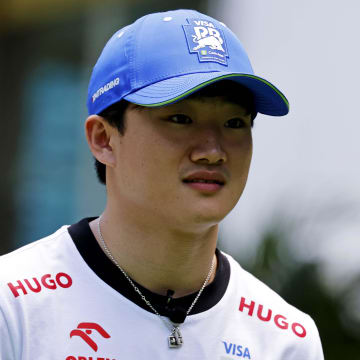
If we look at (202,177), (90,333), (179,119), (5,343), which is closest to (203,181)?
(202,177)

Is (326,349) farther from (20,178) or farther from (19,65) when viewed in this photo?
(19,65)

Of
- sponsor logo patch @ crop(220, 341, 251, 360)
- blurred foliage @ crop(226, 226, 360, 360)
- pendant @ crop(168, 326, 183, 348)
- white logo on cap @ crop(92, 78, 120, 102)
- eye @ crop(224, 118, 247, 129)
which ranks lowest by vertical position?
blurred foliage @ crop(226, 226, 360, 360)

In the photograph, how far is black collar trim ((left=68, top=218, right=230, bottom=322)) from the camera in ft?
10.6

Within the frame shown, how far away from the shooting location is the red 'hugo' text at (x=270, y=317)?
3424 millimetres

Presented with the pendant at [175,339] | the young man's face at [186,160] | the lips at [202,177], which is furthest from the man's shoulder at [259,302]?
the lips at [202,177]

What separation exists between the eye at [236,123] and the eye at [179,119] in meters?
0.15

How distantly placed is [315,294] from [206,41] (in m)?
3.31

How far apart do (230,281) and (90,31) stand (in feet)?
18.6

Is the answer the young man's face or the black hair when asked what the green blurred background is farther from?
the young man's face

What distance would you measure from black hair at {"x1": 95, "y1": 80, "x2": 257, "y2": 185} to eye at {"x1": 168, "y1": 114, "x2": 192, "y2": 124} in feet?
0.21

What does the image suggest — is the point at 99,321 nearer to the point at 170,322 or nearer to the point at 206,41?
the point at 170,322

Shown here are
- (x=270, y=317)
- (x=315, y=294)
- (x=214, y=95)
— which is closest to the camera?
(x=214, y=95)

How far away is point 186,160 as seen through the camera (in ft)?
9.91

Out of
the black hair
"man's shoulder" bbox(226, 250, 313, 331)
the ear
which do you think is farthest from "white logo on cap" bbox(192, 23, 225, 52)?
"man's shoulder" bbox(226, 250, 313, 331)
